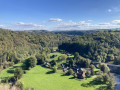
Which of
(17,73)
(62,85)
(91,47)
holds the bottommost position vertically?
(62,85)

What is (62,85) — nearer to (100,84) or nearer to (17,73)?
(100,84)

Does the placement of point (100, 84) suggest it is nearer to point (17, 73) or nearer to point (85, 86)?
point (85, 86)

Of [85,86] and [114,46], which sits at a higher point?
[114,46]

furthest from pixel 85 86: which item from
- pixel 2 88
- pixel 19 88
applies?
pixel 2 88

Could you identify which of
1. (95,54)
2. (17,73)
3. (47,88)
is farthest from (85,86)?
(95,54)

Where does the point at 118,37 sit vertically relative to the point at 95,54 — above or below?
above

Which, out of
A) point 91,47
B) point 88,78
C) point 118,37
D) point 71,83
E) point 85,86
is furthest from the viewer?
point 118,37

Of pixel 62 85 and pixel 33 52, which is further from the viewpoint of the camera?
pixel 33 52

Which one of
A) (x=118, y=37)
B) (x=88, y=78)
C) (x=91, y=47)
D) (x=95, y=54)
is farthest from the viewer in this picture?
(x=118, y=37)

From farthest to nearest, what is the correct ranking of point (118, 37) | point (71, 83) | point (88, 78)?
point (118, 37)
point (88, 78)
point (71, 83)

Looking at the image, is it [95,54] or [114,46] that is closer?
[95,54]
